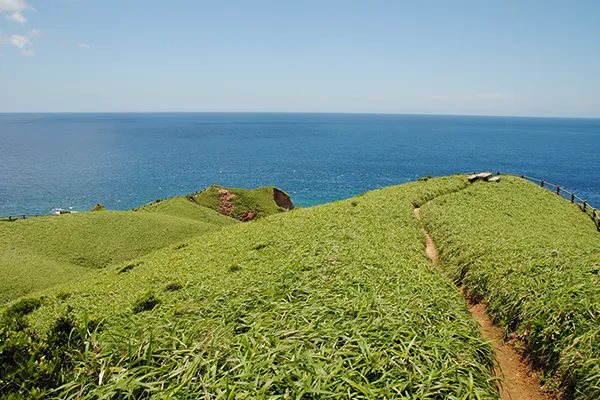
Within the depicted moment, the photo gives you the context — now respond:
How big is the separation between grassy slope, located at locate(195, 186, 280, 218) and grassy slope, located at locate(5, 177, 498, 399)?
52.7 m

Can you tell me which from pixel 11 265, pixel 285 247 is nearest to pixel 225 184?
pixel 11 265

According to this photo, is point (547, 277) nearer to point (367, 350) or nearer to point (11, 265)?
point (367, 350)

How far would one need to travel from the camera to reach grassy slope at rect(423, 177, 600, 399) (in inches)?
397

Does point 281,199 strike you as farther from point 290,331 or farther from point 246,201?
point 290,331

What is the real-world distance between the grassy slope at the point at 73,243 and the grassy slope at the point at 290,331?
20027 mm

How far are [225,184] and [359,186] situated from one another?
4333cm

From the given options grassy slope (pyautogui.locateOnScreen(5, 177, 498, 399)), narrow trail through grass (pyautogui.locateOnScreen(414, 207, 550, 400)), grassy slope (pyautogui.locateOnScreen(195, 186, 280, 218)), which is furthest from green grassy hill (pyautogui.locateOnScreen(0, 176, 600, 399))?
grassy slope (pyautogui.locateOnScreen(195, 186, 280, 218))

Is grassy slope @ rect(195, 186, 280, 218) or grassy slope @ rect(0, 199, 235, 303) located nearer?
grassy slope @ rect(0, 199, 235, 303)

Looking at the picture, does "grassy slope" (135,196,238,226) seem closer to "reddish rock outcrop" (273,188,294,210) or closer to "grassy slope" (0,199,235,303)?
"grassy slope" (0,199,235,303)

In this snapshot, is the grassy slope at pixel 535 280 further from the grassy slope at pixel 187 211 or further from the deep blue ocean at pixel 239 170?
the deep blue ocean at pixel 239 170

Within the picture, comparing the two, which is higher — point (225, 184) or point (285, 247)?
point (285, 247)

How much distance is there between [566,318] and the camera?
1130 cm

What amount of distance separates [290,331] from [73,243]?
41.9 m

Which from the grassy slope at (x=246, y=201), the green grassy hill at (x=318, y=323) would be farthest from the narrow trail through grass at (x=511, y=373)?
the grassy slope at (x=246, y=201)
